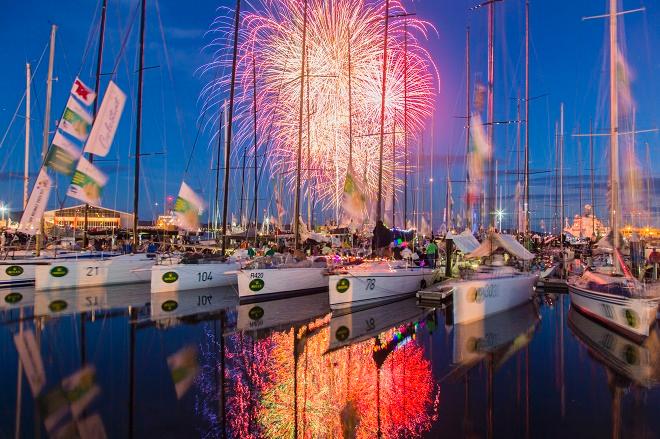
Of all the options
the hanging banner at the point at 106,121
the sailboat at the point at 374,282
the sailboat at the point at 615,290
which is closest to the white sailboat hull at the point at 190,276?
the sailboat at the point at 374,282

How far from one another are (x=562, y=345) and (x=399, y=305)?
745cm

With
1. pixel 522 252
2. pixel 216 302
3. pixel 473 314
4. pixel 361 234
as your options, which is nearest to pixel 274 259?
pixel 216 302

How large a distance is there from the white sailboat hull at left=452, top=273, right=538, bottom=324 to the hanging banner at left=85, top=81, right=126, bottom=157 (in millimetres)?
14806

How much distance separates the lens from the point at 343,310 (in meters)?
18.7

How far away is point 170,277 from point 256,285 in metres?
4.36

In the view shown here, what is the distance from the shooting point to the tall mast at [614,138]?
1611 cm

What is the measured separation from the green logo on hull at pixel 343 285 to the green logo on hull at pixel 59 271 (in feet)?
43.3

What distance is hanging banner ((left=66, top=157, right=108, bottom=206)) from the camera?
69.1 feet

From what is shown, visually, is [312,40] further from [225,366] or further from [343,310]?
[225,366]

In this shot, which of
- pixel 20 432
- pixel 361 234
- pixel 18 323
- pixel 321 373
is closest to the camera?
pixel 20 432

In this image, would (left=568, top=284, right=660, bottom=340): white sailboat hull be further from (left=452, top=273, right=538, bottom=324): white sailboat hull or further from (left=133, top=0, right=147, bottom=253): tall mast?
(left=133, top=0, right=147, bottom=253): tall mast

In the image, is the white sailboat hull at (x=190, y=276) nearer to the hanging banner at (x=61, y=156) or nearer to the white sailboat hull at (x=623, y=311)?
the hanging banner at (x=61, y=156)

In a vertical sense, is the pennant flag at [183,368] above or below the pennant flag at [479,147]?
below

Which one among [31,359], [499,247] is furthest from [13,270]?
[499,247]
